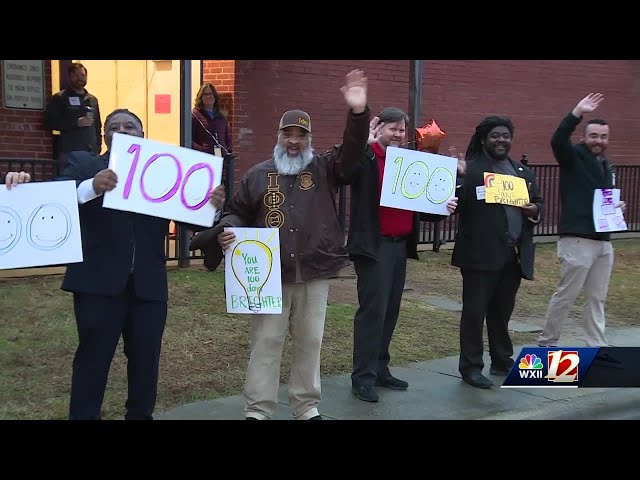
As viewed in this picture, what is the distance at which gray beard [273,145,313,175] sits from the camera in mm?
5410

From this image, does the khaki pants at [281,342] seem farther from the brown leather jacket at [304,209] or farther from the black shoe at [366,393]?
the black shoe at [366,393]

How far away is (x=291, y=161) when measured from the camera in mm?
5434

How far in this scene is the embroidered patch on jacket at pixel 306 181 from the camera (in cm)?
543

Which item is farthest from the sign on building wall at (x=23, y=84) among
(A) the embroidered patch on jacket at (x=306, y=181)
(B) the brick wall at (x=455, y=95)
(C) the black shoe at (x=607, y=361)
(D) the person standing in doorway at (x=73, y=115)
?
(C) the black shoe at (x=607, y=361)

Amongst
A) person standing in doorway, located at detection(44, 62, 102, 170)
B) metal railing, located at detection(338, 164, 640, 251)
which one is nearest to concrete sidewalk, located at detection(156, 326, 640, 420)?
metal railing, located at detection(338, 164, 640, 251)

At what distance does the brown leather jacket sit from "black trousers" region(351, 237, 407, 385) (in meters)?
0.75

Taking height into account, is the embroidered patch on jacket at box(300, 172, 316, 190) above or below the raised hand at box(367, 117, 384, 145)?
below

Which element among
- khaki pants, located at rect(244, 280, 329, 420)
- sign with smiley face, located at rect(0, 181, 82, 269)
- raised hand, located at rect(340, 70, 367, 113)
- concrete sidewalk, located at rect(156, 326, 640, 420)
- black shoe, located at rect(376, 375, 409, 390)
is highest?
raised hand, located at rect(340, 70, 367, 113)

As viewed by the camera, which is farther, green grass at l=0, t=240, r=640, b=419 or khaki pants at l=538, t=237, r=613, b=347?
khaki pants at l=538, t=237, r=613, b=347

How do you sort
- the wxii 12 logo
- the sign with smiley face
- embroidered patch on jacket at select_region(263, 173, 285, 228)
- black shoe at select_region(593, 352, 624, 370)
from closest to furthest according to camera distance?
the sign with smiley face, embroidered patch on jacket at select_region(263, 173, 285, 228), the wxii 12 logo, black shoe at select_region(593, 352, 624, 370)

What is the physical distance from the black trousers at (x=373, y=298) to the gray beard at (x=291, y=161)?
1.07 m

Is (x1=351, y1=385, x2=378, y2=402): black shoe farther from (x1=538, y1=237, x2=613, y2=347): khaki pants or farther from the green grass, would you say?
(x1=538, y1=237, x2=613, y2=347): khaki pants

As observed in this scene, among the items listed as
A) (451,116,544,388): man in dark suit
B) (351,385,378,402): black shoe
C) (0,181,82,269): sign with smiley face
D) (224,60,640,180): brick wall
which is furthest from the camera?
(224,60,640,180): brick wall

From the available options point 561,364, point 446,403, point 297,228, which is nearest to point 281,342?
point 297,228
